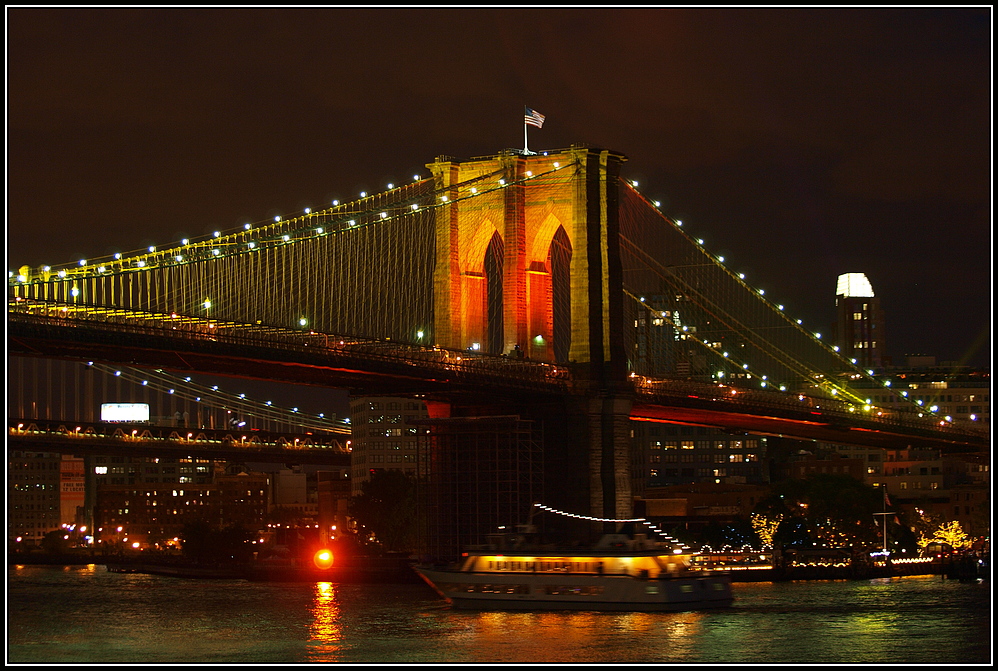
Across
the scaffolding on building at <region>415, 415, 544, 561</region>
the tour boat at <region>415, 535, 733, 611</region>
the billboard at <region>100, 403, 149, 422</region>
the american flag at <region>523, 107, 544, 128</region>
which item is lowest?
the tour boat at <region>415, 535, 733, 611</region>

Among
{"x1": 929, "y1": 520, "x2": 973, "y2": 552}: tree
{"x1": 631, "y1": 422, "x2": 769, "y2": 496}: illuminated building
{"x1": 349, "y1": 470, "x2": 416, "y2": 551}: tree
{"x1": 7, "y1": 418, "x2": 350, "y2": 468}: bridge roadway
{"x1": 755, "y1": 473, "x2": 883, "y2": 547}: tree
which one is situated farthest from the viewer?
{"x1": 631, "y1": 422, "x2": 769, "y2": 496}: illuminated building

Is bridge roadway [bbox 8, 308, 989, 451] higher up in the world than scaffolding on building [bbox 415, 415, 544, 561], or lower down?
higher up

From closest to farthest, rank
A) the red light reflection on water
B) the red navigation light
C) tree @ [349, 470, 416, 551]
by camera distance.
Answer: the red light reflection on water, the red navigation light, tree @ [349, 470, 416, 551]

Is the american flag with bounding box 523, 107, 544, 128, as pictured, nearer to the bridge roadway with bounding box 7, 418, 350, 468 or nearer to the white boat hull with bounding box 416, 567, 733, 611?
the white boat hull with bounding box 416, 567, 733, 611

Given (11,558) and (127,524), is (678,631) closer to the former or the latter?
(11,558)

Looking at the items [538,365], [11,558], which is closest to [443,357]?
[538,365]

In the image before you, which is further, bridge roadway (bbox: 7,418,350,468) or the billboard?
the billboard

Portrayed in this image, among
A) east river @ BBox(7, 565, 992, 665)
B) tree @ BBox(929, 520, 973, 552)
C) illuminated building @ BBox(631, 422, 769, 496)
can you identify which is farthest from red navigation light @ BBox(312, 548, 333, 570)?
illuminated building @ BBox(631, 422, 769, 496)

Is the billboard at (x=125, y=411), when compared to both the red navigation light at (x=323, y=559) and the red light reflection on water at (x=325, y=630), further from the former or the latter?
the red light reflection on water at (x=325, y=630)
